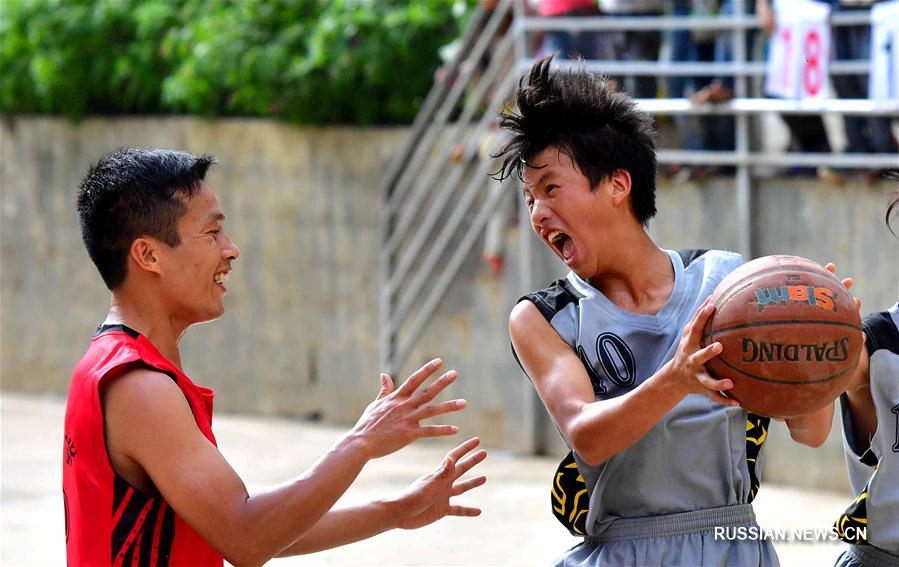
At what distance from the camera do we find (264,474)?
8.70 meters

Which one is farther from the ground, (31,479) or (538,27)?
(538,27)

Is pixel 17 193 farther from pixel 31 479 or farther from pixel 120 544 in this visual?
pixel 120 544

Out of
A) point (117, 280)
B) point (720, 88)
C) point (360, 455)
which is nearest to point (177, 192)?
point (117, 280)

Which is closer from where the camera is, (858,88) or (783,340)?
(783,340)

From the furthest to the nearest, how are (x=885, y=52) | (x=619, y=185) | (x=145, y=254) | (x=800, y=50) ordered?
(x=800, y=50) → (x=885, y=52) → (x=619, y=185) → (x=145, y=254)

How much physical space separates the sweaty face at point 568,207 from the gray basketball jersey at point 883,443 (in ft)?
2.37

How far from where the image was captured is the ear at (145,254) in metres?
3.01

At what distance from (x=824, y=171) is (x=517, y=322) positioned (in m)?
5.25

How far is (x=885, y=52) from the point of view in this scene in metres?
7.37

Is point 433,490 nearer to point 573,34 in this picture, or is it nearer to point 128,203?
point 128,203

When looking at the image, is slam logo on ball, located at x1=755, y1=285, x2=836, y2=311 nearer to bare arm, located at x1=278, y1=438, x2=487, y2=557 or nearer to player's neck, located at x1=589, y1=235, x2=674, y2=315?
player's neck, located at x1=589, y1=235, x2=674, y2=315

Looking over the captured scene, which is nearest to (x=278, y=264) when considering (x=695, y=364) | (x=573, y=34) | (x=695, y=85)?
(x=573, y=34)

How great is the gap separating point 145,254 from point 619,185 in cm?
107

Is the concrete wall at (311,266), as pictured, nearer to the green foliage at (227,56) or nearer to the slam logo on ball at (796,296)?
the green foliage at (227,56)
